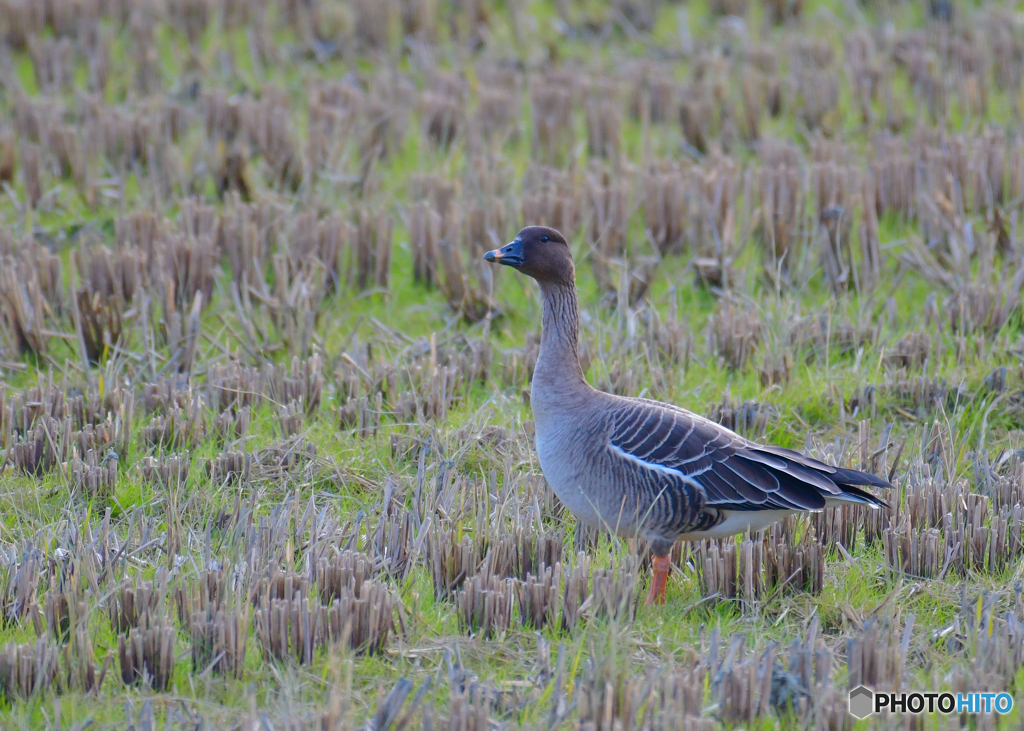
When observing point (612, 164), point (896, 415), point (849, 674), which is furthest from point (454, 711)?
point (612, 164)

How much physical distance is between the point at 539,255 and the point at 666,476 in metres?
1.24

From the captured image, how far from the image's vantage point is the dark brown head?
530 centimetres

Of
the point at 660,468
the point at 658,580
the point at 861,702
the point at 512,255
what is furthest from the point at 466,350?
the point at 861,702

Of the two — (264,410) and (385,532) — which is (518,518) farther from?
(264,410)

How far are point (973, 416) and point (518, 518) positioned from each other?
2.71 m

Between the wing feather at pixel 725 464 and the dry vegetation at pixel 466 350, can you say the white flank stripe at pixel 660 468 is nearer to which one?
the wing feather at pixel 725 464

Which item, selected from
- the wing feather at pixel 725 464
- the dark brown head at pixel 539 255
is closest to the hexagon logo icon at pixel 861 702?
the wing feather at pixel 725 464

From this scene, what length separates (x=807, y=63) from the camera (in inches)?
456

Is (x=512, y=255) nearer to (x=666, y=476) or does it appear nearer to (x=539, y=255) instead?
(x=539, y=255)

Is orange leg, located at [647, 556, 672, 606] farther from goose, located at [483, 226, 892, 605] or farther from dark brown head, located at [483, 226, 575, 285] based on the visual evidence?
dark brown head, located at [483, 226, 575, 285]

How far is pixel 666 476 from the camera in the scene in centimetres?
465

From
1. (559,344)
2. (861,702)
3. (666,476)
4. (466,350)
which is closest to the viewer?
(861,702)

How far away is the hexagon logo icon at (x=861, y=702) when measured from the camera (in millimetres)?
3793

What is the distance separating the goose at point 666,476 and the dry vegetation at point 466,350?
0.53 ft
